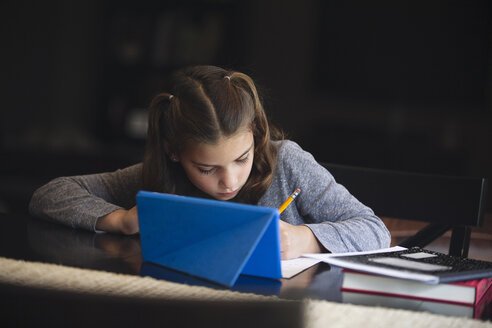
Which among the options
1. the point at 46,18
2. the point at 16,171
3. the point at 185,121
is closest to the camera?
the point at 185,121

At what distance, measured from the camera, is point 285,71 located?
14.1 ft

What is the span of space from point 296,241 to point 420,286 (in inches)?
9.8

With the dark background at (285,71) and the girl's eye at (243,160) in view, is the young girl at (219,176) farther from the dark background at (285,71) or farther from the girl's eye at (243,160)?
the dark background at (285,71)

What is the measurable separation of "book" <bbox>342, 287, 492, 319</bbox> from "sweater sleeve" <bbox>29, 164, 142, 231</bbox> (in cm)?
56

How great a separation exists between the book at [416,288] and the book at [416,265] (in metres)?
0.01

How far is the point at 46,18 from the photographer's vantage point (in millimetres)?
4438

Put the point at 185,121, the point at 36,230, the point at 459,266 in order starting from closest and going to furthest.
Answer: the point at 459,266 → the point at 36,230 → the point at 185,121

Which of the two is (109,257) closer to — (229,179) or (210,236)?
(210,236)

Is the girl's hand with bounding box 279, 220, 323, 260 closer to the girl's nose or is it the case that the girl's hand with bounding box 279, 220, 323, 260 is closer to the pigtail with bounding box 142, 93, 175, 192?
the girl's nose

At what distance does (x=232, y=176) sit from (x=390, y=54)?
309 cm

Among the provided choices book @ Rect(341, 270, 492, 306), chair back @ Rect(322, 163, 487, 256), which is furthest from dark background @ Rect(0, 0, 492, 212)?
book @ Rect(341, 270, 492, 306)

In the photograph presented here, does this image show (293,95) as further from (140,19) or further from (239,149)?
(239,149)

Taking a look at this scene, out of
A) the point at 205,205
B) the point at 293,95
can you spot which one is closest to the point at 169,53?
the point at 293,95

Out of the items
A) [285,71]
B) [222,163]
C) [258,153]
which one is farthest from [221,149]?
[285,71]
